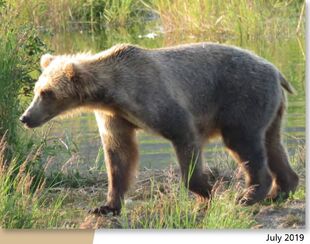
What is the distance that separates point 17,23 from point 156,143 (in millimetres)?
1217

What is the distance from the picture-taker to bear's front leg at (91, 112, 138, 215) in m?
6.84

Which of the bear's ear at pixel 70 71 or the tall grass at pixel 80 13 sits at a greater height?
the bear's ear at pixel 70 71

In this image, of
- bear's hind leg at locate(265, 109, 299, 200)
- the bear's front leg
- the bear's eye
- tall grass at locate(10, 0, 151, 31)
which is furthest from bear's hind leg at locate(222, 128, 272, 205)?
tall grass at locate(10, 0, 151, 31)

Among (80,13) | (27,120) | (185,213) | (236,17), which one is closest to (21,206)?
(27,120)

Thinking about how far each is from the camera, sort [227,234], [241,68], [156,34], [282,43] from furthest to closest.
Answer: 1. [156,34]
2. [282,43]
3. [241,68]
4. [227,234]

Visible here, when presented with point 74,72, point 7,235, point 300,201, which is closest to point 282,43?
point 300,201

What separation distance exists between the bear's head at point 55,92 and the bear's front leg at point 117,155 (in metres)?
0.26

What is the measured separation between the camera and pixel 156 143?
7977 millimetres

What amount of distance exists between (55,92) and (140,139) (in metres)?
1.28

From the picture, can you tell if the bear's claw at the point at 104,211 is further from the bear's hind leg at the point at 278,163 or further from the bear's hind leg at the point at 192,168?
the bear's hind leg at the point at 278,163

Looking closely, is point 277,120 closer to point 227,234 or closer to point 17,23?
point 227,234

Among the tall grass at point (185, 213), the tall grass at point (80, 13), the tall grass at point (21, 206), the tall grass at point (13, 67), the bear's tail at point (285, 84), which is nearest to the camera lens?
the tall grass at point (185, 213)

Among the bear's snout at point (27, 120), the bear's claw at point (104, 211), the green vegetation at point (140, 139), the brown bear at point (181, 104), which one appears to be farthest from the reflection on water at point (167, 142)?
the bear's snout at point (27, 120)

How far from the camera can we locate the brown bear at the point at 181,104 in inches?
262
